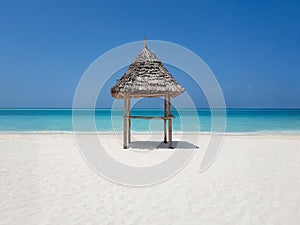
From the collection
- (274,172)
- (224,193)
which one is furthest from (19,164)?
(274,172)

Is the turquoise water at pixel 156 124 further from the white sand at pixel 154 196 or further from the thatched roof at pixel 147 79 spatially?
the white sand at pixel 154 196

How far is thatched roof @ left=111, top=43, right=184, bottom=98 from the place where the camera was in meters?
5.89

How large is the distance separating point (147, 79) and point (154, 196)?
3.64m

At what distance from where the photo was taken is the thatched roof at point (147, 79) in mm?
5895

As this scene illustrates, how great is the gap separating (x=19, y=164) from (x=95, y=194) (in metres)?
2.34

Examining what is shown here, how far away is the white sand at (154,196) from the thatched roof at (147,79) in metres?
2.21

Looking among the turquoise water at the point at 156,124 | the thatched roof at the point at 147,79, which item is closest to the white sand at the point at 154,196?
the thatched roof at the point at 147,79

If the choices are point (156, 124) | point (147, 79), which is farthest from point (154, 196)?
point (156, 124)

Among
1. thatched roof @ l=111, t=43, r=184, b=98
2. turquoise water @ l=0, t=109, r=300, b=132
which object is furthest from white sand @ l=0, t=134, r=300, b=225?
turquoise water @ l=0, t=109, r=300, b=132

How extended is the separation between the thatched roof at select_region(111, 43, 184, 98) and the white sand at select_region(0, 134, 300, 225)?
2.21 metres

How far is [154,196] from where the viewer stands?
295 centimetres

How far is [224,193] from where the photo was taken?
120 inches

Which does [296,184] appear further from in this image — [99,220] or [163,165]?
[99,220]

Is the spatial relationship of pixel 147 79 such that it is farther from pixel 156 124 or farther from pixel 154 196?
pixel 156 124
